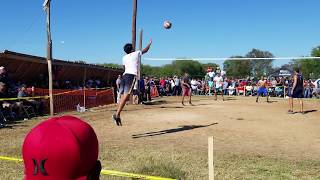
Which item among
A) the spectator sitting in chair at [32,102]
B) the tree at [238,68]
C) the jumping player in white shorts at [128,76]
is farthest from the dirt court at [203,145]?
the tree at [238,68]

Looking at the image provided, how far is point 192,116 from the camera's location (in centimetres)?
1345

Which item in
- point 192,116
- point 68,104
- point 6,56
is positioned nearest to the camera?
point 192,116

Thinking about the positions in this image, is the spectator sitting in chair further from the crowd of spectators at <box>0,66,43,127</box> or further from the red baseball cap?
the red baseball cap

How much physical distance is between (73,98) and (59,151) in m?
18.9

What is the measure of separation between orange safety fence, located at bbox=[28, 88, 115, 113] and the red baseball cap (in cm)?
1634

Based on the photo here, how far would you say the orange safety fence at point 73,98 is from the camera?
18766 millimetres

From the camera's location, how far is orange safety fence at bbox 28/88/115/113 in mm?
18766

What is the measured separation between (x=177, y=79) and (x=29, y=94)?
56.7ft

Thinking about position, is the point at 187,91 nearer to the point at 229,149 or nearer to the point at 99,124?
the point at 99,124

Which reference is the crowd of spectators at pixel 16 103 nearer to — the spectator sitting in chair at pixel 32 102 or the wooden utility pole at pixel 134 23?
the spectator sitting in chair at pixel 32 102

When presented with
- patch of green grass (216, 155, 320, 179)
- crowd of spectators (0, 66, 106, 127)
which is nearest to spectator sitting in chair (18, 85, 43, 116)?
crowd of spectators (0, 66, 106, 127)

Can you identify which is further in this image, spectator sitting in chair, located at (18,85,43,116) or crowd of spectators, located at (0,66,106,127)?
spectator sitting in chair, located at (18,85,43,116)

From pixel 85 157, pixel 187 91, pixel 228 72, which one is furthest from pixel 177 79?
pixel 228 72

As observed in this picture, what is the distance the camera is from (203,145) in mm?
8727
